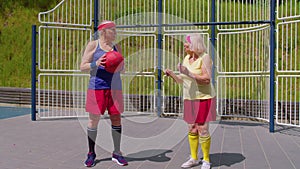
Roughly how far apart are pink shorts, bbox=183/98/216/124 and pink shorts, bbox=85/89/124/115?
85cm

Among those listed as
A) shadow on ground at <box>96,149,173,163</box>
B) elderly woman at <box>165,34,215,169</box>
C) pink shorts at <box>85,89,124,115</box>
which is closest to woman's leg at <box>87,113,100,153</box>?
pink shorts at <box>85,89,124,115</box>

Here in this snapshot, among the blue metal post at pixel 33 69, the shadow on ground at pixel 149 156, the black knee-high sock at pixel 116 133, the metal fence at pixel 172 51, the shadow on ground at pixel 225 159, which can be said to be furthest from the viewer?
the metal fence at pixel 172 51

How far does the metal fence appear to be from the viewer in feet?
26.0

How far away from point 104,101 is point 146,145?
163 centimetres

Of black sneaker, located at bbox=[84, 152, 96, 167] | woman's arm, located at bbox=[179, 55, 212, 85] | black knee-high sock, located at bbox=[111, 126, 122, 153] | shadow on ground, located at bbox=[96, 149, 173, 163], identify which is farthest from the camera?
shadow on ground, located at bbox=[96, 149, 173, 163]

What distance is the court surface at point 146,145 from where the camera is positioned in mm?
4641

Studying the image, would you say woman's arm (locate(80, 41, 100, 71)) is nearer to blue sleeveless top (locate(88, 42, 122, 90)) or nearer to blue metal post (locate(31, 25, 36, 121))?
blue sleeveless top (locate(88, 42, 122, 90))

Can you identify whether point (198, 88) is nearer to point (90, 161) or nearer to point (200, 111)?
point (200, 111)

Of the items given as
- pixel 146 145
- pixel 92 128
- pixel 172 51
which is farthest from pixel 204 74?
pixel 172 51

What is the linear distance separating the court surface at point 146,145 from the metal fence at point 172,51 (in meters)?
0.64

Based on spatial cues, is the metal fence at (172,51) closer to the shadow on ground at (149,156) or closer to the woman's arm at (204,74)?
the shadow on ground at (149,156)

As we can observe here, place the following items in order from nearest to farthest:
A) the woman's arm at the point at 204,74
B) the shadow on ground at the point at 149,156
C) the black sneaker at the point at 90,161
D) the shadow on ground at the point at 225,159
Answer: the woman's arm at the point at 204,74, the black sneaker at the point at 90,161, the shadow on ground at the point at 225,159, the shadow on ground at the point at 149,156

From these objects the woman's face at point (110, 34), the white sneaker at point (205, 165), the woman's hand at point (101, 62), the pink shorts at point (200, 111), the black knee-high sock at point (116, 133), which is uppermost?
the woman's face at point (110, 34)

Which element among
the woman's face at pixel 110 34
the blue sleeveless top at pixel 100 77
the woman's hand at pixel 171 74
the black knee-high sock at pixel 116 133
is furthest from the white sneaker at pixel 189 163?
the woman's face at pixel 110 34
